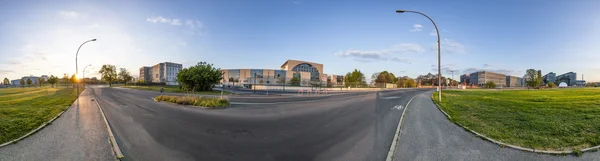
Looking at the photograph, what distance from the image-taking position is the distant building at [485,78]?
128m

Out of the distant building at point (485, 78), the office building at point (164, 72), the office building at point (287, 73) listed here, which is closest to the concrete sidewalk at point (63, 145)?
the office building at point (287, 73)

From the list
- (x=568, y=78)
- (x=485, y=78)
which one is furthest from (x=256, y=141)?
(x=568, y=78)

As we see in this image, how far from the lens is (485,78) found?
128m

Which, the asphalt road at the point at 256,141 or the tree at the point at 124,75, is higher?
the tree at the point at 124,75

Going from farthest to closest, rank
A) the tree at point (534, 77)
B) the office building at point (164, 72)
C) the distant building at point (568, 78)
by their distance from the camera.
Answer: the office building at point (164, 72) < the distant building at point (568, 78) < the tree at point (534, 77)

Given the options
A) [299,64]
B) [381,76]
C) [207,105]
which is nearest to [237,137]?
[207,105]

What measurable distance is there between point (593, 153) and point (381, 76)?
90893mm

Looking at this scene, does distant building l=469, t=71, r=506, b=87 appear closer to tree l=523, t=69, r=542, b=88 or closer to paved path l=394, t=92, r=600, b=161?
tree l=523, t=69, r=542, b=88

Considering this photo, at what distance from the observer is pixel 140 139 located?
704 cm

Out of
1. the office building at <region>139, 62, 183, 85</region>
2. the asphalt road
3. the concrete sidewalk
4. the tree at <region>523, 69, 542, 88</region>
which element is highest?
the office building at <region>139, 62, 183, 85</region>

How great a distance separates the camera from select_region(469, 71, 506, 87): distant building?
128 meters

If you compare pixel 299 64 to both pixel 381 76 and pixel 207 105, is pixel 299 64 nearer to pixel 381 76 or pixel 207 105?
pixel 381 76

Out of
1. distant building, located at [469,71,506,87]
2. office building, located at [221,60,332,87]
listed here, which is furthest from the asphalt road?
distant building, located at [469,71,506,87]

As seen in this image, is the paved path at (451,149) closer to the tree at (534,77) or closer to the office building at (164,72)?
the tree at (534,77)
